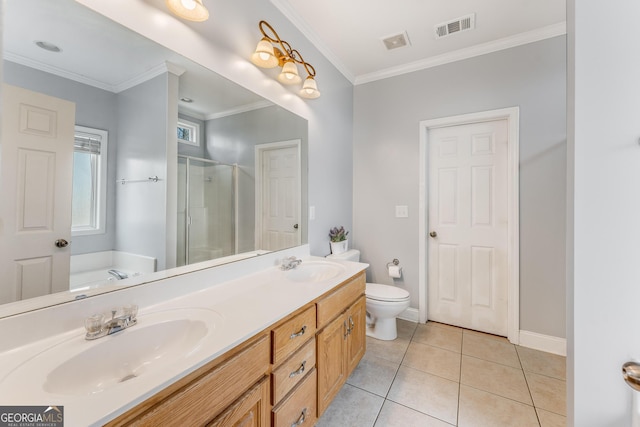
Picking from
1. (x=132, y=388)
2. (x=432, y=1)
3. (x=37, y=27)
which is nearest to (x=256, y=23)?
(x=37, y=27)

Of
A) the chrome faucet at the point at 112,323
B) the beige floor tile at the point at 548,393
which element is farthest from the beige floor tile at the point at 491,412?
the chrome faucet at the point at 112,323

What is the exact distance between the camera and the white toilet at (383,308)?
212cm

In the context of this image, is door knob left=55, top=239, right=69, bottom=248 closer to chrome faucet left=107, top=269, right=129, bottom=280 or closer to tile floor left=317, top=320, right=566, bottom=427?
chrome faucet left=107, top=269, right=129, bottom=280

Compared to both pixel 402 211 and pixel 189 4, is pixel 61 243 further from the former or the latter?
pixel 402 211

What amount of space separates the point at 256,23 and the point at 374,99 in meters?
1.56

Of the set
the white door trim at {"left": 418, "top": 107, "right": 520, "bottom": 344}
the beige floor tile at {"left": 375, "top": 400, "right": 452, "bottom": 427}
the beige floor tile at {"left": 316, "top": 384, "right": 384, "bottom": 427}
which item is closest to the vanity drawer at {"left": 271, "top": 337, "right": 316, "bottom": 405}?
the beige floor tile at {"left": 316, "top": 384, "right": 384, "bottom": 427}

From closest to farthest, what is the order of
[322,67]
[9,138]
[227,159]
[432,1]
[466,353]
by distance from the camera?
[9,138], [227,159], [432,1], [466,353], [322,67]

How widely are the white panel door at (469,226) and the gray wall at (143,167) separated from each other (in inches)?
92.3

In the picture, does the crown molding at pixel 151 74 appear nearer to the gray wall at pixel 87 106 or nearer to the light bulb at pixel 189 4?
the gray wall at pixel 87 106

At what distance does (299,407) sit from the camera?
1121 mm

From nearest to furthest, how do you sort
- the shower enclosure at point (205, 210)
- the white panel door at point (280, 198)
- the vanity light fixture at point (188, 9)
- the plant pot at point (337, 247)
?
1. the vanity light fixture at point (188, 9)
2. the shower enclosure at point (205, 210)
3. the white panel door at point (280, 198)
4. the plant pot at point (337, 247)

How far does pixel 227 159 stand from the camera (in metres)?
1.46

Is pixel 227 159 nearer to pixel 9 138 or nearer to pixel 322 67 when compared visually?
pixel 9 138
